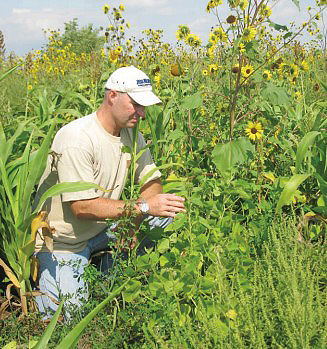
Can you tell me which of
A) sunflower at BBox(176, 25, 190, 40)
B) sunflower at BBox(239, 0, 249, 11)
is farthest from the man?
sunflower at BBox(176, 25, 190, 40)

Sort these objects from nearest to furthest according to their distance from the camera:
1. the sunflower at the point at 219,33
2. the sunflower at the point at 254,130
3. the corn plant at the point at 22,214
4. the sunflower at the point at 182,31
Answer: the corn plant at the point at 22,214
the sunflower at the point at 254,130
the sunflower at the point at 219,33
the sunflower at the point at 182,31

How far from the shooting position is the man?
2.34 metres

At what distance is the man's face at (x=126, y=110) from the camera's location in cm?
246

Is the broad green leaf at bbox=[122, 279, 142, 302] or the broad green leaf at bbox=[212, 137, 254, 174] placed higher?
the broad green leaf at bbox=[212, 137, 254, 174]

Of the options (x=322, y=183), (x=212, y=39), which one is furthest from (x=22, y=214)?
(x=212, y=39)

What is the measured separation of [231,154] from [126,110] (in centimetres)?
56

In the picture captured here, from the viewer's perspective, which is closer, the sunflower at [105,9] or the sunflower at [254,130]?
the sunflower at [254,130]

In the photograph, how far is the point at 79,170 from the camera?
7.70ft

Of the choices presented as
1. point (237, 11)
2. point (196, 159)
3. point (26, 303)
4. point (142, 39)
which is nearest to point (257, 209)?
point (196, 159)

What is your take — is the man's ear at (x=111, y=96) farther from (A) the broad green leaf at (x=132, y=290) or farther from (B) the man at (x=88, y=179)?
(A) the broad green leaf at (x=132, y=290)

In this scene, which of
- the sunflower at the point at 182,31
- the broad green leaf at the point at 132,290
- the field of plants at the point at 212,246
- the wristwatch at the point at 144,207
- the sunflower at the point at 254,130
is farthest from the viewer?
the sunflower at the point at 182,31

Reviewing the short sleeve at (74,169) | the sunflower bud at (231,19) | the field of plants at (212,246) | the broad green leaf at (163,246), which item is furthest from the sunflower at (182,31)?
the broad green leaf at (163,246)

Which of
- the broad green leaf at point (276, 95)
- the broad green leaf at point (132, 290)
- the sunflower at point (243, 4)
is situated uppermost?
the sunflower at point (243, 4)

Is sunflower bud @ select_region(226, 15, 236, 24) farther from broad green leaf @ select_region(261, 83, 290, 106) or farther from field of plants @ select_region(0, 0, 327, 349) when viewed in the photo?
broad green leaf @ select_region(261, 83, 290, 106)
